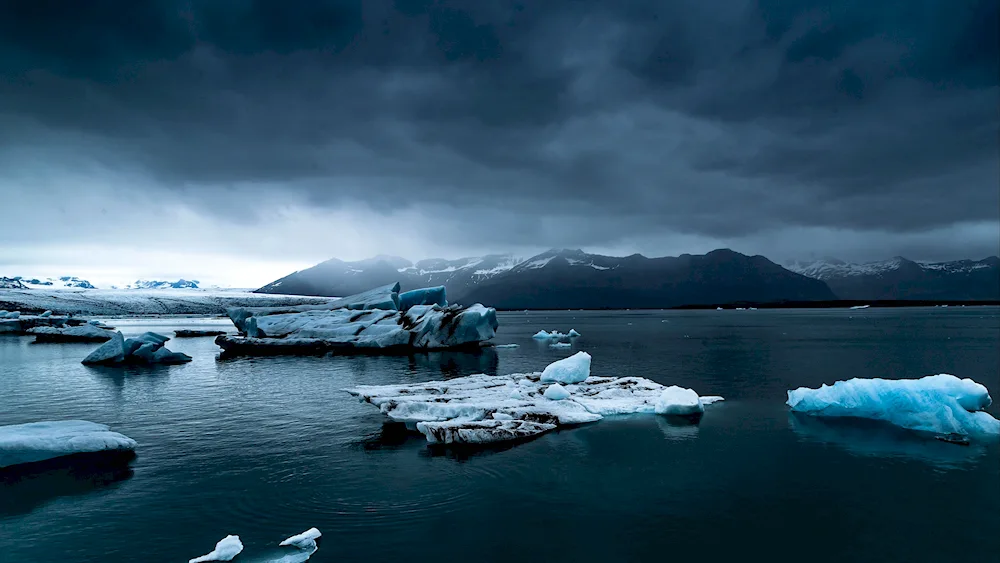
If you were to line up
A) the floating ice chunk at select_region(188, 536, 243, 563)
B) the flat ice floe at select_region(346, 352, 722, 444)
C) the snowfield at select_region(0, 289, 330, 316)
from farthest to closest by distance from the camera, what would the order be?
the snowfield at select_region(0, 289, 330, 316)
the flat ice floe at select_region(346, 352, 722, 444)
the floating ice chunk at select_region(188, 536, 243, 563)

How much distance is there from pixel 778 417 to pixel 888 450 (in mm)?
4065

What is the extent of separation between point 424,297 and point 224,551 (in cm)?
5250

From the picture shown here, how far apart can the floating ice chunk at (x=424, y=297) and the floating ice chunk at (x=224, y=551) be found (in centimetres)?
5003

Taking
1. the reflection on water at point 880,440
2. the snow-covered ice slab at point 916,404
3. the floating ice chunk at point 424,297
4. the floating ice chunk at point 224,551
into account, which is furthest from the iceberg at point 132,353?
the snow-covered ice slab at point 916,404

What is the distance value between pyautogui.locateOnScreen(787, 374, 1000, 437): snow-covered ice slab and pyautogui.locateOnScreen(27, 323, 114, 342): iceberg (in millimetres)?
67253

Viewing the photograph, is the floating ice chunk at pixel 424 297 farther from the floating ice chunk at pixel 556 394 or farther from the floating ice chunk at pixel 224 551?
the floating ice chunk at pixel 224 551

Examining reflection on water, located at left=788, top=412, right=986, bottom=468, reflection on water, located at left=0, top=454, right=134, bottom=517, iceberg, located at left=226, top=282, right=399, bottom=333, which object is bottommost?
reflection on water, located at left=788, top=412, right=986, bottom=468

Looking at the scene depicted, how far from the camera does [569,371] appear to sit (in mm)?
23812

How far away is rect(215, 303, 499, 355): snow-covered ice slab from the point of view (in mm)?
44281

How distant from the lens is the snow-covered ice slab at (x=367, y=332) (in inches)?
1743

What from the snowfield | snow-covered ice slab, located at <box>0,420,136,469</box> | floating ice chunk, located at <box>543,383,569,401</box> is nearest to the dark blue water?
snow-covered ice slab, located at <box>0,420,136,469</box>

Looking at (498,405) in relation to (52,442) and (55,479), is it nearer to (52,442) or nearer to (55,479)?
(55,479)

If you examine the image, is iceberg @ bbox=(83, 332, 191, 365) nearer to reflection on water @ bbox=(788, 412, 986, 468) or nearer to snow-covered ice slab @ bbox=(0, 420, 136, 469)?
snow-covered ice slab @ bbox=(0, 420, 136, 469)

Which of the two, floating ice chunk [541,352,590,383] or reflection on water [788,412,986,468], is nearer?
reflection on water [788,412,986,468]
